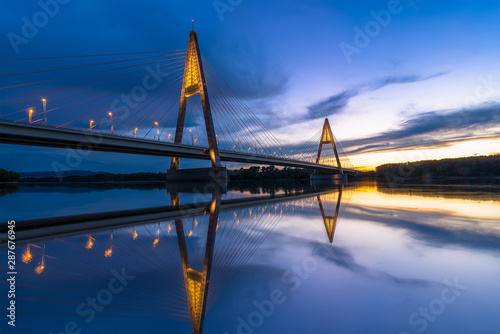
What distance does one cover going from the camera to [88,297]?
2809 millimetres

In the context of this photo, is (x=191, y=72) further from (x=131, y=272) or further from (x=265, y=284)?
(x=265, y=284)

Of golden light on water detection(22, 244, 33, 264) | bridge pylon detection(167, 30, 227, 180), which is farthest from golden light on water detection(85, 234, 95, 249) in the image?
bridge pylon detection(167, 30, 227, 180)

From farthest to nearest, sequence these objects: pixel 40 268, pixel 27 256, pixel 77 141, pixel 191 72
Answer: pixel 191 72 → pixel 77 141 → pixel 27 256 → pixel 40 268

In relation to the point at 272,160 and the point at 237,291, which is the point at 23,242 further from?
the point at 272,160

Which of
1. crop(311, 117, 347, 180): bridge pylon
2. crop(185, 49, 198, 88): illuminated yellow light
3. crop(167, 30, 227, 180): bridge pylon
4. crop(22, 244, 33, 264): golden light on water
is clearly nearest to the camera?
crop(22, 244, 33, 264): golden light on water

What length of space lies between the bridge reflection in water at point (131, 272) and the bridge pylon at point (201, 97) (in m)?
27.8

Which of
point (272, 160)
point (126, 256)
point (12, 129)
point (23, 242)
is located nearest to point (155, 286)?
point (126, 256)

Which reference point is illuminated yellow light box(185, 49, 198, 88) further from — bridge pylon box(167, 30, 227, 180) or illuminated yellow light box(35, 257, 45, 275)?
illuminated yellow light box(35, 257, 45, 275)

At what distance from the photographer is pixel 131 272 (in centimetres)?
354

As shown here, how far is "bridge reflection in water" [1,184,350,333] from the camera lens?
260cm

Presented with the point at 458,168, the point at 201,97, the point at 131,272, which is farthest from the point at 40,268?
the point at 458,168

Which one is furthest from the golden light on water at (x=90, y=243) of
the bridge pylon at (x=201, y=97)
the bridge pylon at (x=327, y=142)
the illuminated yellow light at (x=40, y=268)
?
the bridge pylon at (x=327, y=142)

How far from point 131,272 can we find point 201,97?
1238 inches

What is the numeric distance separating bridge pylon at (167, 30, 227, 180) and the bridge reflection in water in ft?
91.3
